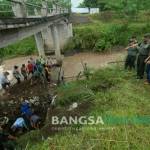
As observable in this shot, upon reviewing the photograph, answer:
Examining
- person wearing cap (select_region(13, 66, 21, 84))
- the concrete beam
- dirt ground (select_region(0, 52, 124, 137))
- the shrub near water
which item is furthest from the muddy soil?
the shrub near water

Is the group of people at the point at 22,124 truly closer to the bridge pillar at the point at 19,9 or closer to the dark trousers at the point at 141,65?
the bridge pillar at the point at 19,9

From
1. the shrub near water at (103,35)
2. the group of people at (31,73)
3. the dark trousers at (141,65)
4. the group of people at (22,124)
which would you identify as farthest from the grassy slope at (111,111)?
the shrub near water at (103,35)

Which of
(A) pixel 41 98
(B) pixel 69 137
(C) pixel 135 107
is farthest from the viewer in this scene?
(A) pixel 41 98

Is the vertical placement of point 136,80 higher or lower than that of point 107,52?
higher

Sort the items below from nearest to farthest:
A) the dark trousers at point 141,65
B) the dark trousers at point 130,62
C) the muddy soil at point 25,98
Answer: the dark trousers at point 141,65
the muddy soil at point 25,98
the dark trousers at point 130,62

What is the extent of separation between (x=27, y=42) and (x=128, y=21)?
10984 millimetres

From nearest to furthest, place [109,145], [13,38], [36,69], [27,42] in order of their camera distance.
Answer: [109,145], [13,38], [36,69], [27,42]

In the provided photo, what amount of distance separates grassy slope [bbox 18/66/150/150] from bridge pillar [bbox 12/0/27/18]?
306 centimetres

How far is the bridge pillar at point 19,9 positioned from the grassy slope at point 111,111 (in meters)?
3.06

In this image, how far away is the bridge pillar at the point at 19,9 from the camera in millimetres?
10438

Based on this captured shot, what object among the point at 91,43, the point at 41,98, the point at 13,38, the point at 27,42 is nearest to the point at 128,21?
the point at 91,43

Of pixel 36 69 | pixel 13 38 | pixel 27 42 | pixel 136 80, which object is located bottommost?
pixel 27 42

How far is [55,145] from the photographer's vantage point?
6879mm

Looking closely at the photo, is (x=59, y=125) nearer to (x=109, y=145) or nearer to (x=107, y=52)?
(x=109, y=145)
